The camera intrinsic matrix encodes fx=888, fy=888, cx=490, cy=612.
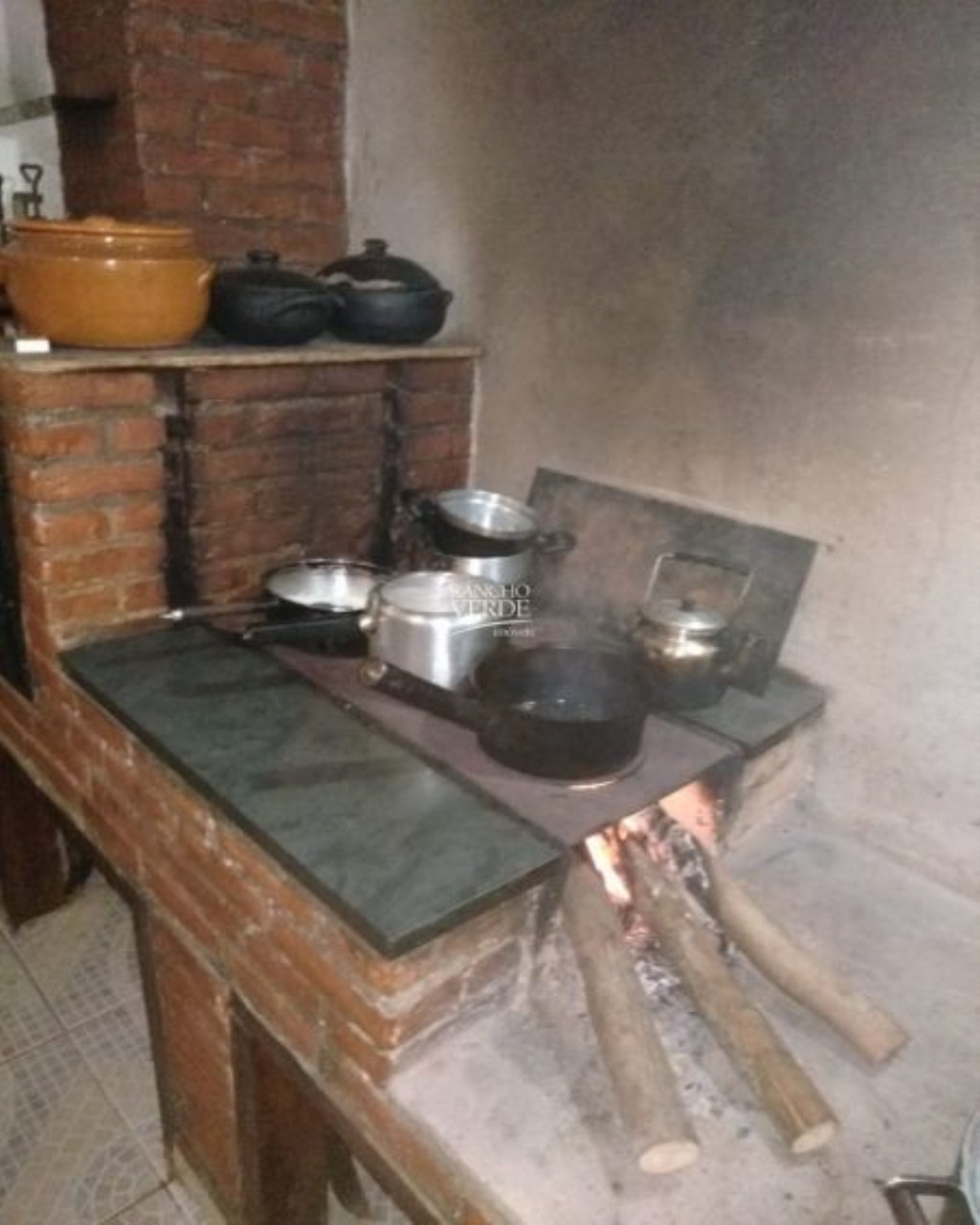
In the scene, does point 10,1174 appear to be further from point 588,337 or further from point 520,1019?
point 588,337

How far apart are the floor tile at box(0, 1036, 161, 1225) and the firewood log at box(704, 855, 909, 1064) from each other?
141 centimetres

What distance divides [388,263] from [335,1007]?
159 centimetres

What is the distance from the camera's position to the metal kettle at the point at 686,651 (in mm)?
1639

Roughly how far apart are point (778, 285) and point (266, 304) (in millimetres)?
1012

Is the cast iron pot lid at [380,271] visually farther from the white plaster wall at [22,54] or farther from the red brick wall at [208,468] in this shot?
the white plaster wall at [22,54]

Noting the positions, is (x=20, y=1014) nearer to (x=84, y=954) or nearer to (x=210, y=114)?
(x=84, y=954)

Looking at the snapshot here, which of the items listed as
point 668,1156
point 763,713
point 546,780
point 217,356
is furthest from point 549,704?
point 217,356

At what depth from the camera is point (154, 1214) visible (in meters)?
1.84

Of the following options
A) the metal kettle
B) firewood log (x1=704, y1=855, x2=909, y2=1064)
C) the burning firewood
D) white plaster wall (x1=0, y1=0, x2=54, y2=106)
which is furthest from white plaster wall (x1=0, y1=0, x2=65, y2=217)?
firewood log (x1=704, y1=855, x2=909, y2=1064)

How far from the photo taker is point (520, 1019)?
4.14 ft

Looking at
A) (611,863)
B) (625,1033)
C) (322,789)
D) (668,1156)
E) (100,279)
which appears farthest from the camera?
(100,279)

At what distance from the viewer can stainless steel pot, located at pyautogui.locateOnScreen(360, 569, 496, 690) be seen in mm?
Answer: 1603

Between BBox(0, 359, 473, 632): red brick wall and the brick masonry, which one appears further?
BBox(0, 359, 473, 632): red brick wall

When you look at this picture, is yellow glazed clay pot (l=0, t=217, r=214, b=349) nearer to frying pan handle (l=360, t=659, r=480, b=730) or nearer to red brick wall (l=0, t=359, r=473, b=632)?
red brick wall (l=0, t=359, r=473, b=632)
